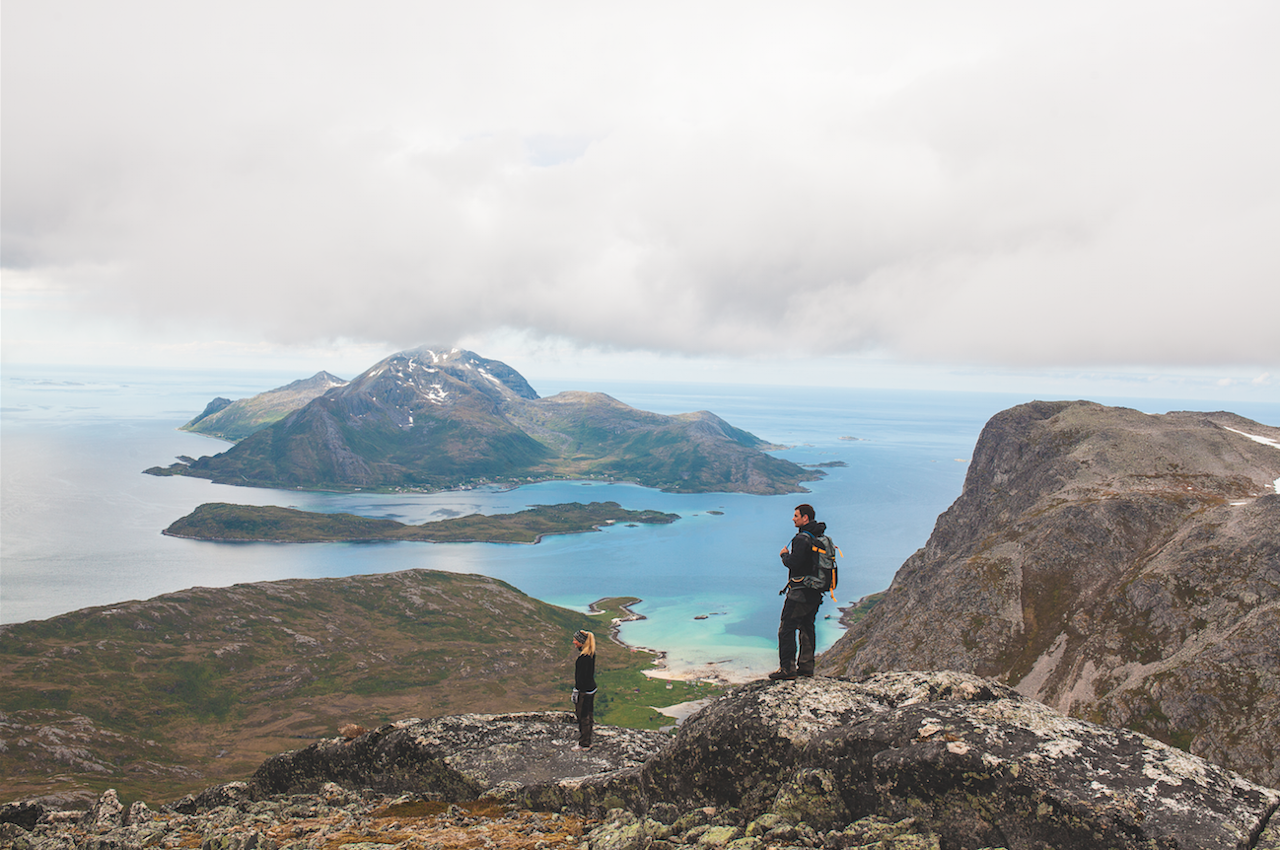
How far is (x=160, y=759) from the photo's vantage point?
135000mm

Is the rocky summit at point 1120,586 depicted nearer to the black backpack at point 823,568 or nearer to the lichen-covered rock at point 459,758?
the lichen-covered rock at point 459,758

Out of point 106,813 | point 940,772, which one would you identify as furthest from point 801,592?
point 106,813

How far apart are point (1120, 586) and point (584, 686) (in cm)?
11473

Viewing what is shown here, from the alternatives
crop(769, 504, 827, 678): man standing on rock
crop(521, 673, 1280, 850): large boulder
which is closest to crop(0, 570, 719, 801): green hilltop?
crop(521, 673, 1280, 850): large boulder

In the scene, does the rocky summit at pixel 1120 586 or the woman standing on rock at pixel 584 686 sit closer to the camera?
the woman standing on rock at pixel 584 686

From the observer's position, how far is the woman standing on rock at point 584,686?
2448cm

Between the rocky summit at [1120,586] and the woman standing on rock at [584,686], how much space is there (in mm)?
88885

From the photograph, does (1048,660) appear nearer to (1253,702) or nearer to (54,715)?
(1253,702)

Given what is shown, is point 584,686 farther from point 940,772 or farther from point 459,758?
point 940,772

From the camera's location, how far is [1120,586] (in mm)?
106250

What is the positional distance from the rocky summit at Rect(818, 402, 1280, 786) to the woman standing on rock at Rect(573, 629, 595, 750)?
88.9 meters

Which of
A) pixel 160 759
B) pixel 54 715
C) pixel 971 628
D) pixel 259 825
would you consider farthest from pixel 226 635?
pixel 259 825

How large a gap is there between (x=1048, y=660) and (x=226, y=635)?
213 metres

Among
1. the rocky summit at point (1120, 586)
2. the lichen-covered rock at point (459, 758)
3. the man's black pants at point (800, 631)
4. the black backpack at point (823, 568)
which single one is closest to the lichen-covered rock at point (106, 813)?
the lichen-covered rock at point (459, 758)
